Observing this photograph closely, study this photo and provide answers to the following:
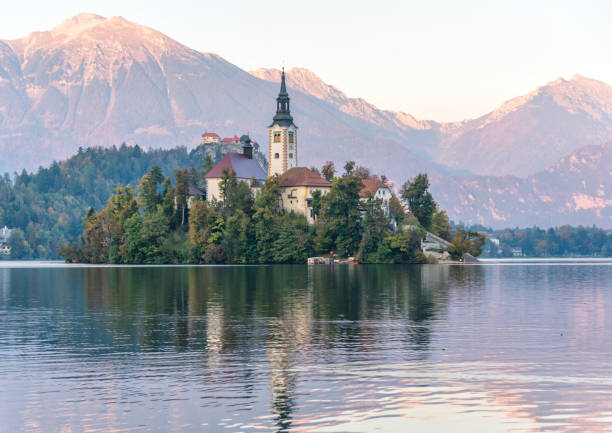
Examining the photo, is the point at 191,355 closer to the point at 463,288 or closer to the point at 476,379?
Answer: the point at 476,379

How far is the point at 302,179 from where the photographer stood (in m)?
194

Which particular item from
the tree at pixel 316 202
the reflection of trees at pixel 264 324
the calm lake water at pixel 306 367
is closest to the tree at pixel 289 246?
the tree at pixel 316 202

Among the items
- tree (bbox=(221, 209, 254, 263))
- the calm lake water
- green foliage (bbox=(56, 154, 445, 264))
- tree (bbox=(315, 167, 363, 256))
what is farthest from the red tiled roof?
the calm lake water

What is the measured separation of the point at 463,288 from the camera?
8819cm

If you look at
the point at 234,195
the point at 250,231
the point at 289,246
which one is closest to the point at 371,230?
the point at 289,246

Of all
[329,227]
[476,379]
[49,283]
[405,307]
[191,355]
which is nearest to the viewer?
[476,379]

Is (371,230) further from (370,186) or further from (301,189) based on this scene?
(301,189)

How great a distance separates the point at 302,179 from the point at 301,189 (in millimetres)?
2470

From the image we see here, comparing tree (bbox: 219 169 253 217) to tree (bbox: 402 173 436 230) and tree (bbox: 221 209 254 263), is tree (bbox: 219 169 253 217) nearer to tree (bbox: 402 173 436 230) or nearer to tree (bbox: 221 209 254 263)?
tree (bbox: 221 209 254 263)

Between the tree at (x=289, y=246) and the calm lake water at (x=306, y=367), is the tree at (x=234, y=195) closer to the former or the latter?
the tree at (x=289, y=246)

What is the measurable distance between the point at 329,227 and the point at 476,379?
143 metres

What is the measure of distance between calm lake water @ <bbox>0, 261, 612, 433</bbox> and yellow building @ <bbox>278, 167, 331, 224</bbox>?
125 meters

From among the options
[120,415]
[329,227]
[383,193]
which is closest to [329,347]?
[120,415]

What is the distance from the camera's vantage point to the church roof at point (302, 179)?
194 m
